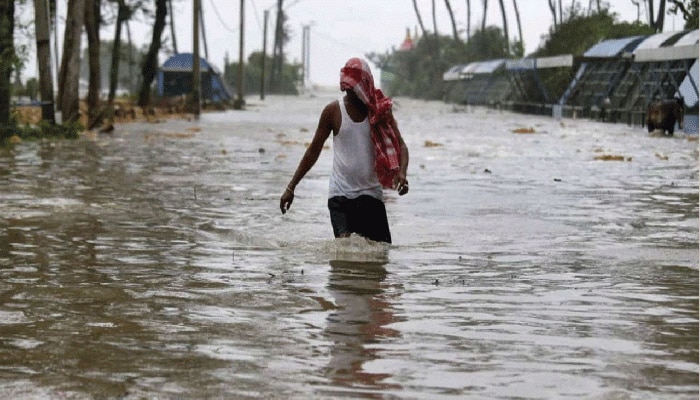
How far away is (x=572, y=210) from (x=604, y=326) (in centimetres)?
717

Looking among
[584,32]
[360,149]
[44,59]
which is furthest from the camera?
[584,32]

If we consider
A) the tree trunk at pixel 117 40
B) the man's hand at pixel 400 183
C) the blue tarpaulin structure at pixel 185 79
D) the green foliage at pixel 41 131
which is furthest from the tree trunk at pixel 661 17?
the man's hand at pixel 400 183

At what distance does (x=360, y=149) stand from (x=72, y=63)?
2516cm

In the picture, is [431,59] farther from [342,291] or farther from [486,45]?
[342,291]

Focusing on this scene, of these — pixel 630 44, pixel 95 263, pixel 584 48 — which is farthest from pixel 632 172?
pixel 584 48

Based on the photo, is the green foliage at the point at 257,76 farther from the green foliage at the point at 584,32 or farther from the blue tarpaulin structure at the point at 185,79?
the green foliage at the point at 584,32

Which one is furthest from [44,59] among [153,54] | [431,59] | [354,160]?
[431,59]

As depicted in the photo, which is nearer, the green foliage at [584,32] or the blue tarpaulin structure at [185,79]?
the green foliage at [584,32]

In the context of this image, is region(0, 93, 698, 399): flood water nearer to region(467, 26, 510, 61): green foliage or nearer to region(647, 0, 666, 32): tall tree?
region(647, 0, 666, 32): tall tree

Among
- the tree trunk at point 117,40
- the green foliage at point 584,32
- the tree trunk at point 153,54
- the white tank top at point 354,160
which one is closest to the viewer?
the white tank top at point 354,160

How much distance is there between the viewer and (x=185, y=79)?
74.1m

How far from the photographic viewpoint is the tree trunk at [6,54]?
86.7 feet

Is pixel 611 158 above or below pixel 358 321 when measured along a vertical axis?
below

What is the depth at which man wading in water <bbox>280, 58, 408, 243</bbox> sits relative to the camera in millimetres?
9898
